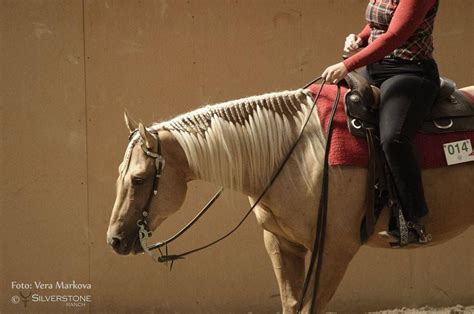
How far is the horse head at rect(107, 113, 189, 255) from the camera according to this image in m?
3.80

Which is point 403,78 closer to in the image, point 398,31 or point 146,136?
point 398,31

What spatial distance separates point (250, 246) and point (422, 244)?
6.89 ft

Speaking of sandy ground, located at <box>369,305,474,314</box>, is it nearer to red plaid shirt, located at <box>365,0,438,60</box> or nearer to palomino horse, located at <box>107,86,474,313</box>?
palomino horse, located at <box>107,86,474,313</box>

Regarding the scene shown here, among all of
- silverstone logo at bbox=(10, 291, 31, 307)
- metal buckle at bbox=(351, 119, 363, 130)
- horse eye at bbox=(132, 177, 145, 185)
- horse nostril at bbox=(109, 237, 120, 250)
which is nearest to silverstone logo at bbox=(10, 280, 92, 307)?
silverstone logo at bbox=(10, 291, 31, 307)

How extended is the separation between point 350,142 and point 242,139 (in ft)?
1.73

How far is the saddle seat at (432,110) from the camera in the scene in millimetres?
3850

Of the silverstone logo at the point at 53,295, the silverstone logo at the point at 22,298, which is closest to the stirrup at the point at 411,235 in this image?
the silverstone logo at the point at 53,295

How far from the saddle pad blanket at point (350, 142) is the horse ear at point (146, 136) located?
2.77 feet

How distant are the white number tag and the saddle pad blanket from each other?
0.02 m

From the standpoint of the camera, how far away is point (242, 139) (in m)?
3.89

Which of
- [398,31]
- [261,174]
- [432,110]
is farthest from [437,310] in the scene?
[398,31]

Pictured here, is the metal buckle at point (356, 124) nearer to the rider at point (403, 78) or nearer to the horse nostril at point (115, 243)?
the rider at point (403, 78)

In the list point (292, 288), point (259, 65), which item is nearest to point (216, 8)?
point (259, 65)

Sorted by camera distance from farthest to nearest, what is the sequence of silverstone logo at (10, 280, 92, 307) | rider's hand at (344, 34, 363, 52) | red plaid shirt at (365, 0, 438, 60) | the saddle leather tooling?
1. silverstone logo at (10, 280, 92, 307)
2. rider's hand at (344, 34, 363, 52)
3. red plaid shirt at (365, 0, 438, 60)
4. the saddle leather tooling
